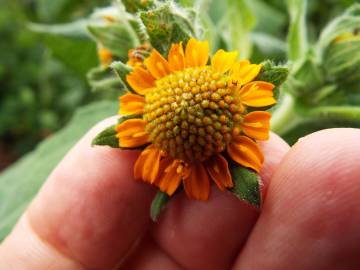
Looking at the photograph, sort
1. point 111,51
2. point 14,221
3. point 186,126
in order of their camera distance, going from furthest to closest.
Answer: point 14,221 < point 111,51 < point 186,126

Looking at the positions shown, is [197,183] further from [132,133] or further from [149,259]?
[149,259]

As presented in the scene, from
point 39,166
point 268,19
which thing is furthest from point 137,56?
point 268,19

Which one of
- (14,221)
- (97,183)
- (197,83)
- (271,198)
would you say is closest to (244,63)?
(197,83)

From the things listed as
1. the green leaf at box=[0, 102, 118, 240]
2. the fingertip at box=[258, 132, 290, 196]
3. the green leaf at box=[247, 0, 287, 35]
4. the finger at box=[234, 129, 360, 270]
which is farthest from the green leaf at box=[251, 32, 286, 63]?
the finger at box=[234, 129, 360, 270]

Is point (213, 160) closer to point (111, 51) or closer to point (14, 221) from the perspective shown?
point (111, 51)

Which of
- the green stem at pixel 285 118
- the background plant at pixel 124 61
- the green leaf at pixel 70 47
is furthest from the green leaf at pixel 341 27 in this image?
the green leaf at pixel 70 47

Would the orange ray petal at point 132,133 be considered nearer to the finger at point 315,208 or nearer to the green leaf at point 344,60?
the finger at point 315,208

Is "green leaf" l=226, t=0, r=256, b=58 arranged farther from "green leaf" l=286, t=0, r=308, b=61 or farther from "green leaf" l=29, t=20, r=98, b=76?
"green leaf" l=29, t=20, r=98, b=76
